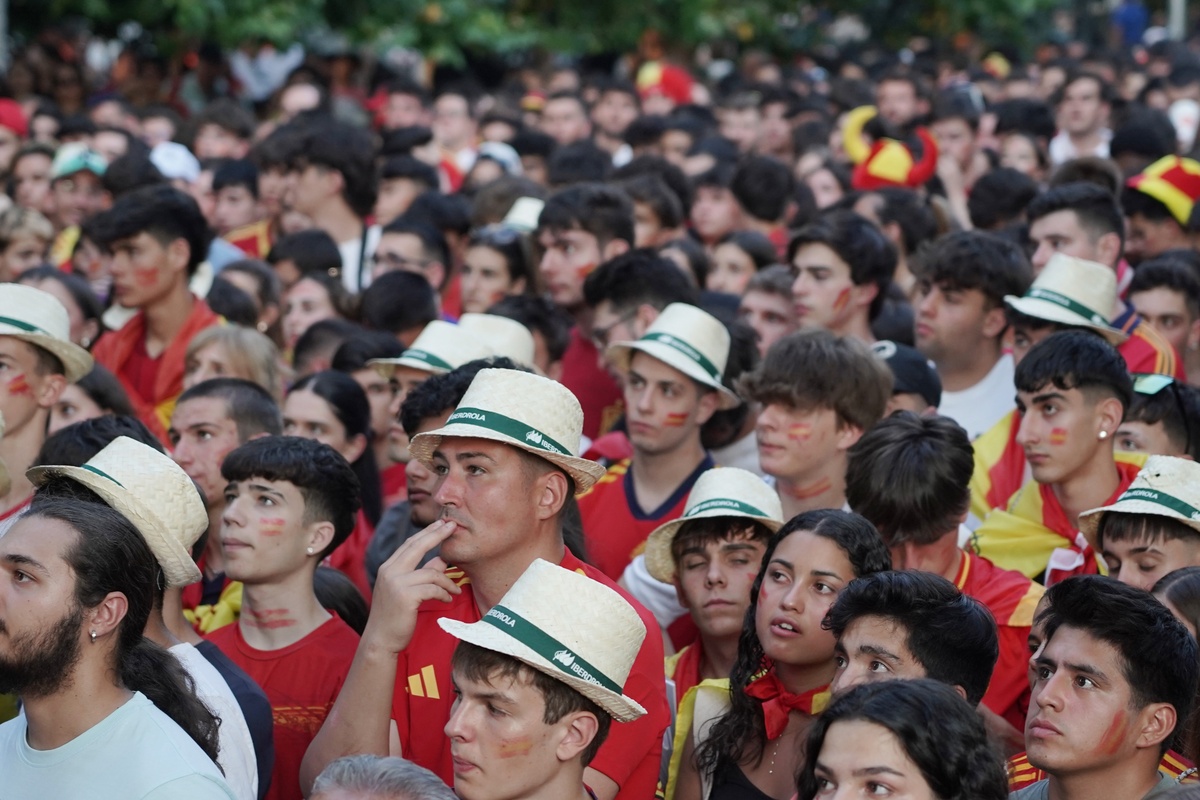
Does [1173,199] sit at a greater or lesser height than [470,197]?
greater

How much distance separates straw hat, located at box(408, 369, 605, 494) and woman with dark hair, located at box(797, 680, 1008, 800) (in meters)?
1.28

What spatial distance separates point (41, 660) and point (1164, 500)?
3.16m

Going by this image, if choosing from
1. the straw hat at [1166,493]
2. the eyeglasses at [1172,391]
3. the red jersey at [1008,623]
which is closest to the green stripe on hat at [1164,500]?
the straw hat at [1166,493]

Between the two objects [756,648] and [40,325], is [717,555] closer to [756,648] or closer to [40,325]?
[756,648]

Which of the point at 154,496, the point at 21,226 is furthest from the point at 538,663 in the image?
the point at 21,226

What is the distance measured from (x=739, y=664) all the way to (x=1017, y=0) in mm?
19552

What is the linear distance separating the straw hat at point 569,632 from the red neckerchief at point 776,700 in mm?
642

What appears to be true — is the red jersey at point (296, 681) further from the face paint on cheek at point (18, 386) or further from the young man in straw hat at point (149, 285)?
the young man in straw hat at point (149, 285)

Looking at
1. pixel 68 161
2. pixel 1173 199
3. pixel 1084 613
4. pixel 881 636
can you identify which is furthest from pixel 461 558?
pixel 68 161

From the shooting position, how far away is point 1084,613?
4.13 metres

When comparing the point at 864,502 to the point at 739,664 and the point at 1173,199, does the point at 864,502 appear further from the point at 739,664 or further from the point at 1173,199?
the point at 1173,199

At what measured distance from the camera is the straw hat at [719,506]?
534cm

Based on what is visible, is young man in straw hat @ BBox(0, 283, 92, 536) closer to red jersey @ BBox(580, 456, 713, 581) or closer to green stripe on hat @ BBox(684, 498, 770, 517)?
red jersey @ BBox(580, 456, 713, 581)

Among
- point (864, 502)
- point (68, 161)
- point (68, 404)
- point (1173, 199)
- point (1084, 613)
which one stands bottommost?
point (68, 161)
